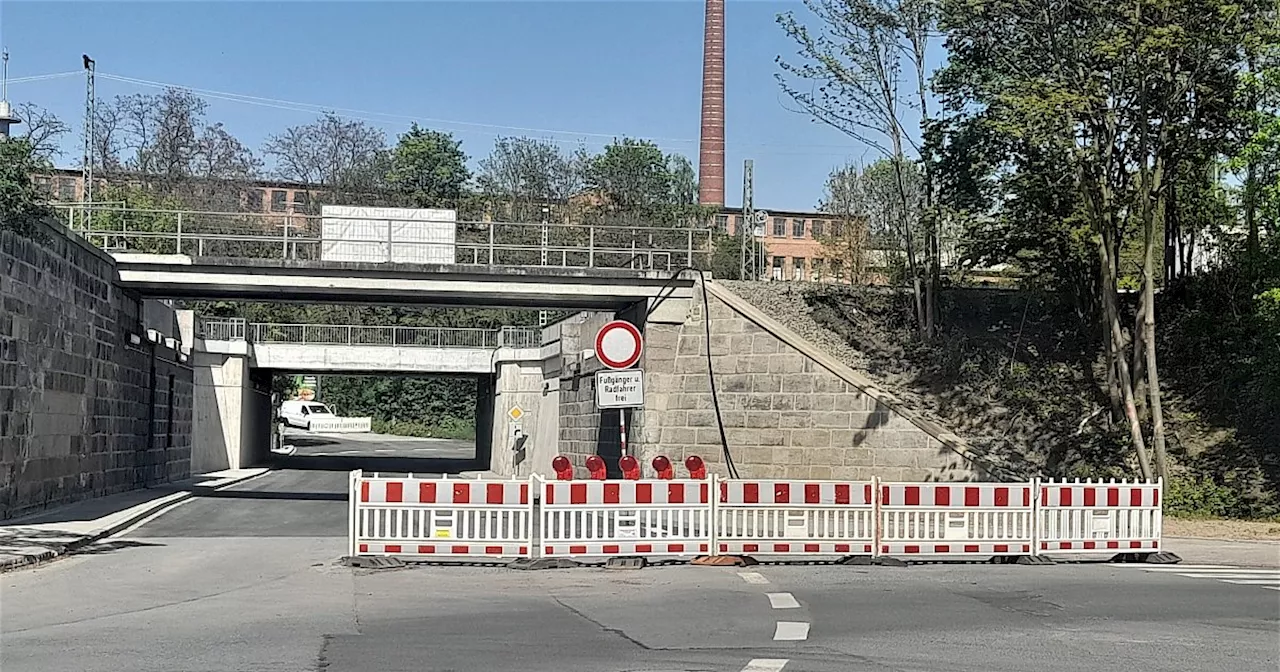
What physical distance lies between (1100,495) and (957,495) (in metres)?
2.04

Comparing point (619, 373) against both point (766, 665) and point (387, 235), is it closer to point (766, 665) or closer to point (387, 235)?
point (766, 665)

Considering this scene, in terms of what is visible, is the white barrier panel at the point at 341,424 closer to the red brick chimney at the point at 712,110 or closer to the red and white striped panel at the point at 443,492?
the red brick chimney at the point at 712,110

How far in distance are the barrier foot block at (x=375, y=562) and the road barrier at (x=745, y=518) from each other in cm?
15

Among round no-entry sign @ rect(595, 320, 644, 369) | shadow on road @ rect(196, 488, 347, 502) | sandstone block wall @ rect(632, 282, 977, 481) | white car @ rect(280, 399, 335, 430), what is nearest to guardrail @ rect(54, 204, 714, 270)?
sandstone block wall @ rect(632, 282, 977, 481)

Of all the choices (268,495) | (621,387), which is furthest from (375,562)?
(268,495)

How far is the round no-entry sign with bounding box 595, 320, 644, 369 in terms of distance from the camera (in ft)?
57.6

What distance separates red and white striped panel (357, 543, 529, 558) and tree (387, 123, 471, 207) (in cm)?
5743

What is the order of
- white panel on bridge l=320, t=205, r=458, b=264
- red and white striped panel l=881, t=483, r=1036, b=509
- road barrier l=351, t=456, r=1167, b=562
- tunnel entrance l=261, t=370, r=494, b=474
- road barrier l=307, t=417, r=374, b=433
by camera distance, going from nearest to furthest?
road barrier l=351, t=456, r=1167, b=562, red and white striped panel l=881, t=483, r=1036, b=509, white panel on bridge l=320, t=205, r=458, b=264, tunnel entrance l=261, t=370, r=494, b=474, road barrier l=307, t=417, r=374, b=433

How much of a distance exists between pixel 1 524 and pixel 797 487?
11.4 m

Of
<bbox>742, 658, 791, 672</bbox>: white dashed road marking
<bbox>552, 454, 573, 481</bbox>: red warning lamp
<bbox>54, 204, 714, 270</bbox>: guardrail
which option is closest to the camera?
<bbox>742, 658, 791, 672</bbox>: white dashed road marking

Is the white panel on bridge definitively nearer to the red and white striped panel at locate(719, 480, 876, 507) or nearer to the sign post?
the sign post

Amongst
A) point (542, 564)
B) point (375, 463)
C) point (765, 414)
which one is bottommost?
point (375, 463)

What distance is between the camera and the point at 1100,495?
15.9 m

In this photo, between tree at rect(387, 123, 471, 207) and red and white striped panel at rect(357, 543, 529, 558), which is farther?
tree at rect(387, 123, 471, 207)
